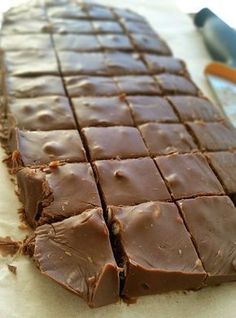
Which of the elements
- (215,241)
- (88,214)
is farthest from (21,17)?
(215,241)

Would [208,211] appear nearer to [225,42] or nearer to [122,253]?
[122,253]

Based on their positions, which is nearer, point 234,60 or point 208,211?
point 208,211

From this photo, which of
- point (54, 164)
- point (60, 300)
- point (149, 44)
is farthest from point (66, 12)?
point (60, 300)

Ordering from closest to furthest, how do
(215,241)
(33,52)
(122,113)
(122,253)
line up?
(122,253) → (215,241) → (122,113) → (33,52)

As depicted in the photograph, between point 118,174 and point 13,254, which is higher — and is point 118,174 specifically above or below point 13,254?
above

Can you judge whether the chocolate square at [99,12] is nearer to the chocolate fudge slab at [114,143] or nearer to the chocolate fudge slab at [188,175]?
the chocolate fudge slab at [114,143]

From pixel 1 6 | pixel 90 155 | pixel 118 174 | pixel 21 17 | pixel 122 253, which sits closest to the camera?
pixel 122 253

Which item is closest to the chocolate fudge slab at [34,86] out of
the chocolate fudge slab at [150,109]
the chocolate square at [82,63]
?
the chocolate square at [82,63]

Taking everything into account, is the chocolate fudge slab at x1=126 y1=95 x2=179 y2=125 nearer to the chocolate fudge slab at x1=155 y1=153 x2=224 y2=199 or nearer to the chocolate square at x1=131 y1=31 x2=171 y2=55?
the chocolate fudge slab at x1=155 y1=153 x2=224 y2=199
